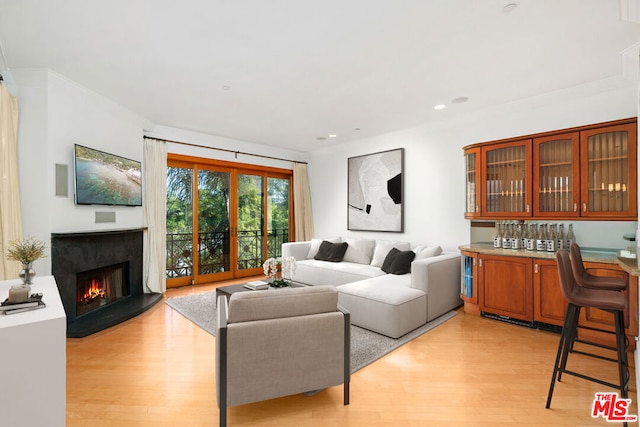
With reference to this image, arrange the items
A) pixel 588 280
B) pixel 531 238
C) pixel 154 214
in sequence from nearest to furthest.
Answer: pixel 588 280, pixel 531 238, pixel 154 214

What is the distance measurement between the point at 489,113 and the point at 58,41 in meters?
4.65

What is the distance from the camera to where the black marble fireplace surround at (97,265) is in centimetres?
319

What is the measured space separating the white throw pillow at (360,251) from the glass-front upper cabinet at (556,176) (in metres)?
2.41

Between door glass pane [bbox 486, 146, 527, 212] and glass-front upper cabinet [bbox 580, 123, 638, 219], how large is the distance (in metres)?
0.55

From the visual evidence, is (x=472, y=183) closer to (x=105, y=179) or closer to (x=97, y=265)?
(x=105, y=179)

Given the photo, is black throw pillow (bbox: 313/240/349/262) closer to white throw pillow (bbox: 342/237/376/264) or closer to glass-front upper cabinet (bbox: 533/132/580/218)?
white throw pillow (bbox: 342/237/376/264)

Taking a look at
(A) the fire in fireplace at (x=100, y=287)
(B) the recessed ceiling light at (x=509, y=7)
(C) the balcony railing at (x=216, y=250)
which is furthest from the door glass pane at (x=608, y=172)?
(A) the fire in fireplace at (x=100, y=287)

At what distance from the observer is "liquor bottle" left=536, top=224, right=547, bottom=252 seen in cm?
350

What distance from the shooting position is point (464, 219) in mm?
→ 4383

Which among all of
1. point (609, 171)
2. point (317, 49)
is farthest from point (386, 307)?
point (609, 171)

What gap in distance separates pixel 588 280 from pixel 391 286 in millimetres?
1764

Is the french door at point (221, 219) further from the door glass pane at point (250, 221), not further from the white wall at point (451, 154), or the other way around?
the white wall at point (451, 154)

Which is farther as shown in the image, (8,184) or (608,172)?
(608,172)

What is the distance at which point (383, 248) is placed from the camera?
16.3ft
